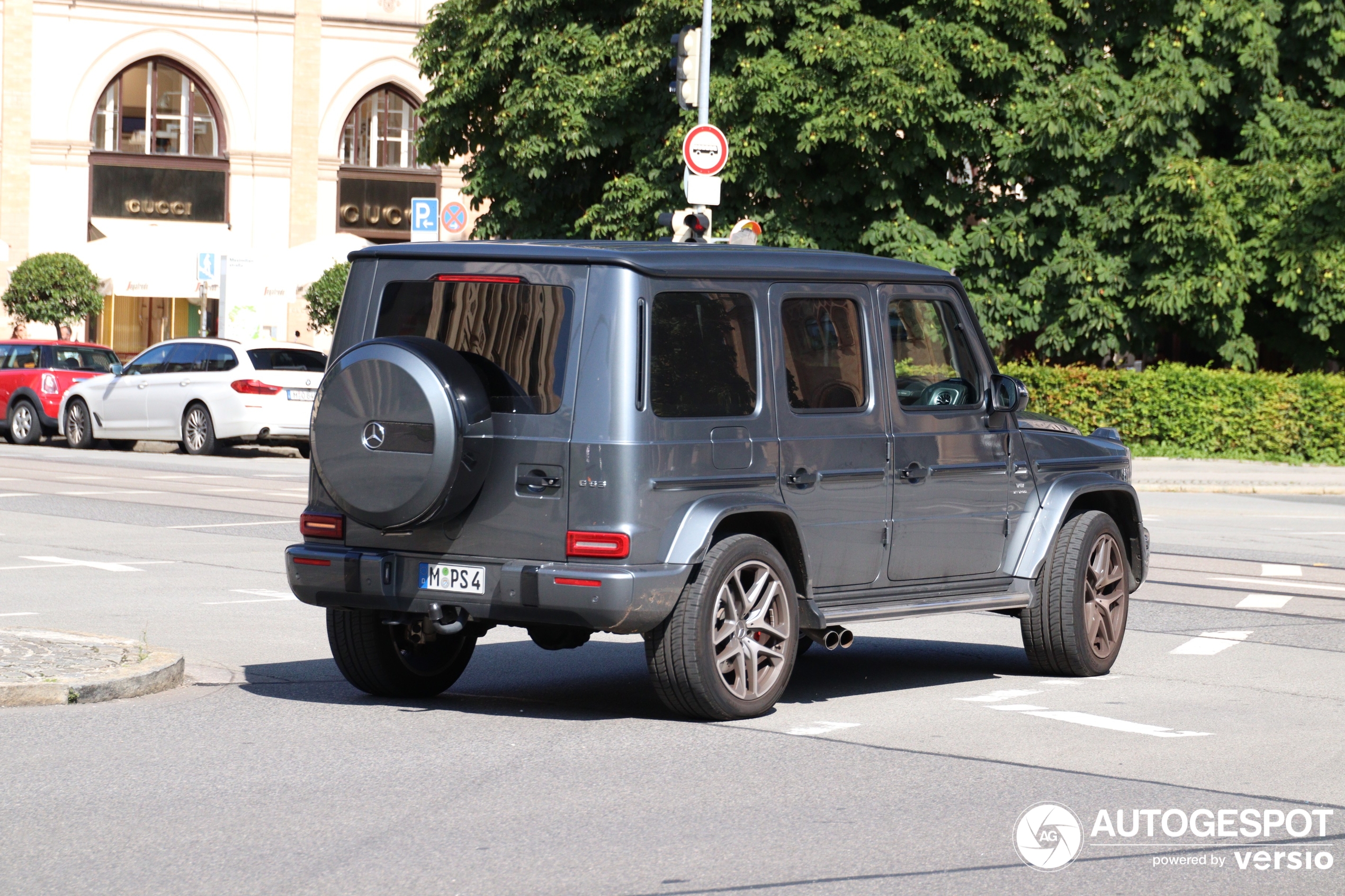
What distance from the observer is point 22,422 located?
30266mm

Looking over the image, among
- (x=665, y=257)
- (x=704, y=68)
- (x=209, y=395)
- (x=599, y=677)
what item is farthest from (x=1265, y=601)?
(x=209, y=395)

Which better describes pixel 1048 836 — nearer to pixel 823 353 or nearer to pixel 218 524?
pixel 823 353

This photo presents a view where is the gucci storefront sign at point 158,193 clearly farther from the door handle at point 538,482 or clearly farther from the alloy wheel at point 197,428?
the door handle at point 538,482

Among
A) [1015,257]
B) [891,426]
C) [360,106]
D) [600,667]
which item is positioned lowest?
[600,667]

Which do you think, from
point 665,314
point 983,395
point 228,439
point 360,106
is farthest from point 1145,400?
point 360,106

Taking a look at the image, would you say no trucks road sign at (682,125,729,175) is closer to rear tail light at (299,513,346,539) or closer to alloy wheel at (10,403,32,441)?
alloy wheel at (10,403,32,441)

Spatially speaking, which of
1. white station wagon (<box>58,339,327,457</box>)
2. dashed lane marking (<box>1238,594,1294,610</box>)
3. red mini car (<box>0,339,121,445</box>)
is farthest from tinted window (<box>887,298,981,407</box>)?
red mini car (<box>0,339,121,445</box>)

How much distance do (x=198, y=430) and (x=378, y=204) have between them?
1026 inches

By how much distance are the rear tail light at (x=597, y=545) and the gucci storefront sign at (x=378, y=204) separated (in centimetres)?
4549

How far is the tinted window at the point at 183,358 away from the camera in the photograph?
2689 cm

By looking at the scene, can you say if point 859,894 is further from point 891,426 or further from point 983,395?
point 983,395

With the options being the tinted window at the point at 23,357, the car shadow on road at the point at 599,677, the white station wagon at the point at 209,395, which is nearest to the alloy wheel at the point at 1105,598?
the car shadow on road at the point at 599,677

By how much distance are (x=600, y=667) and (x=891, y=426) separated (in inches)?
82.0

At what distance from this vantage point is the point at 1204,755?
279 inches
